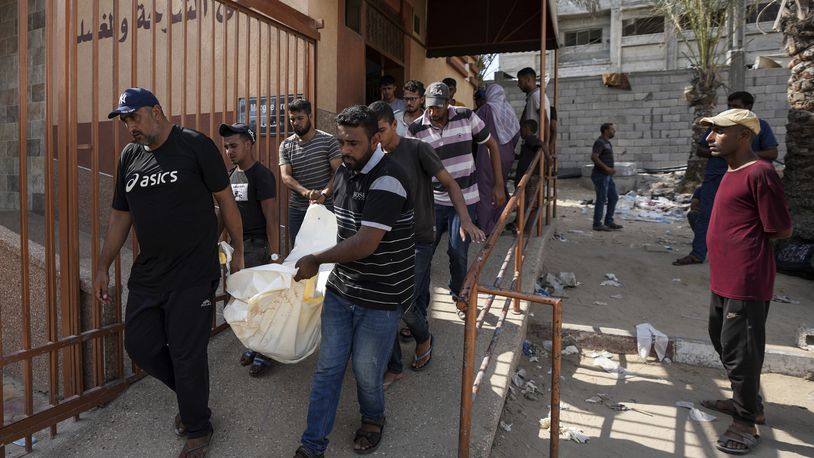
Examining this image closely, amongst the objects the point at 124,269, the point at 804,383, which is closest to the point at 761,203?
the point at 804,383

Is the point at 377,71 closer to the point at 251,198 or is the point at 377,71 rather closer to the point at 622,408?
the point at 251,198

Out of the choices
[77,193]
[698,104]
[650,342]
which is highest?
[698,104]

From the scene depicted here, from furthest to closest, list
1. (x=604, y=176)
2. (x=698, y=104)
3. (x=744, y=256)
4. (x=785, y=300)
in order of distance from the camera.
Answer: (x=698, y=104)
(x=604, y=176)
(x=785, y=300)
(x=744, y=256)

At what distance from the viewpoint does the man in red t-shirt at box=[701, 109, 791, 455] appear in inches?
117

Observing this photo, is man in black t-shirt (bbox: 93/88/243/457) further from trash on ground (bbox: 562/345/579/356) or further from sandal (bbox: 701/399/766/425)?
sandal (bbox: 701/399/766/425)

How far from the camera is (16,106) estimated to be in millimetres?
6891

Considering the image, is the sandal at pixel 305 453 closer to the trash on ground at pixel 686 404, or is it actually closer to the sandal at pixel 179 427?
the sandal at pixel 179 427

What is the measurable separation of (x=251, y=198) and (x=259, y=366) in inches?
41.1

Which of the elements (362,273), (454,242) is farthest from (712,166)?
(362,273)

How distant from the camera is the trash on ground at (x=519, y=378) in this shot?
3933 millimetres

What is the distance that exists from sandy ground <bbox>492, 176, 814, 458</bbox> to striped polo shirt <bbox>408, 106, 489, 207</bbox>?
5.17 ft

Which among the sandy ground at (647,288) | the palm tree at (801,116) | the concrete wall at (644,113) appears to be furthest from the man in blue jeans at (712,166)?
the concrete wall at (644,113)

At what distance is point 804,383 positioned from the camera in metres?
4.09

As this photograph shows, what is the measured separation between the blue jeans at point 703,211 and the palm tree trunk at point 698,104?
21.3 feet
